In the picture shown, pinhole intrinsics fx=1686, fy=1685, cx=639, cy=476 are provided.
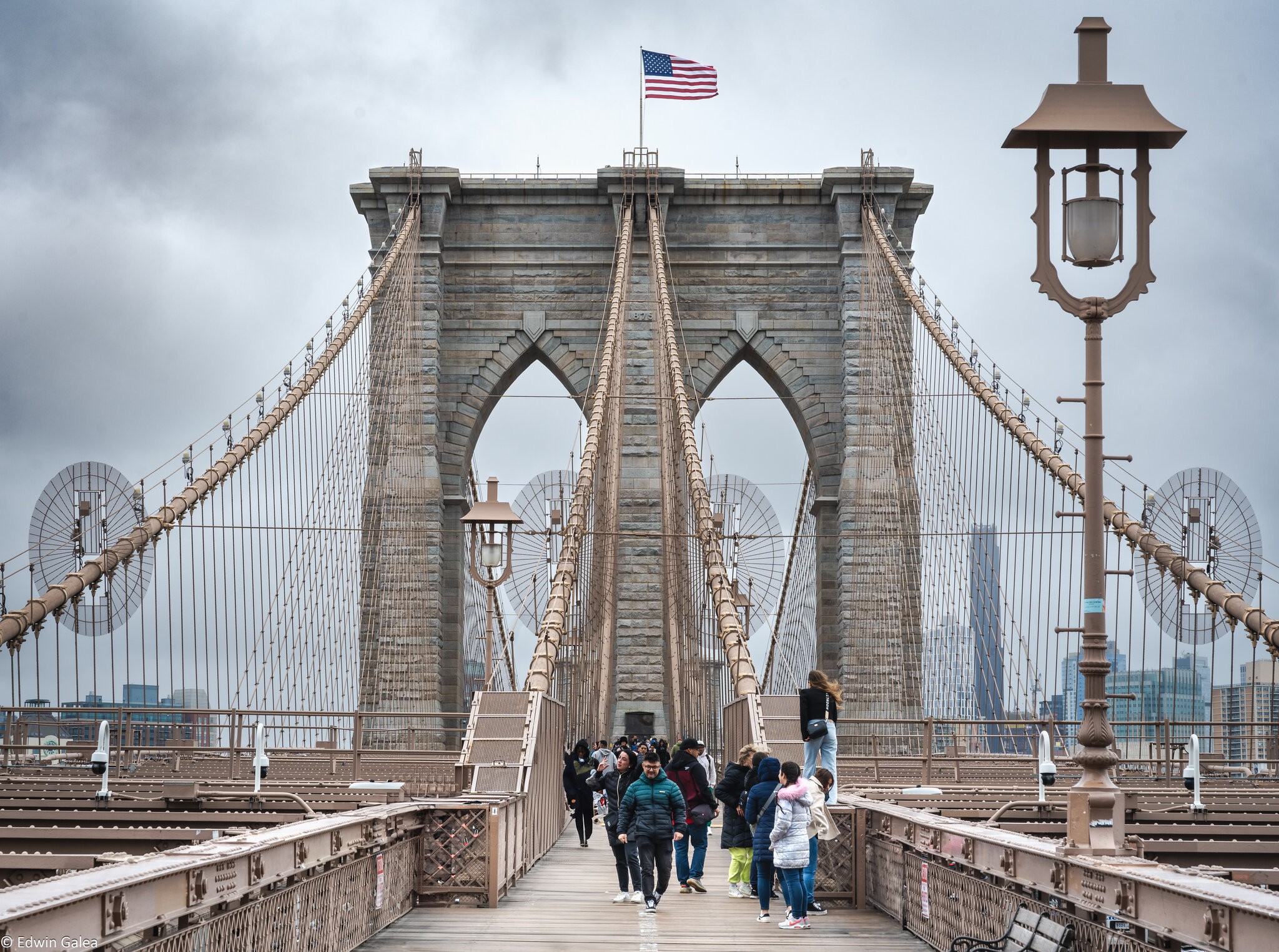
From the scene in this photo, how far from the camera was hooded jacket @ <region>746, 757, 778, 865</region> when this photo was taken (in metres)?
11.1

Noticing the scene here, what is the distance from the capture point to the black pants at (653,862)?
1123 cm

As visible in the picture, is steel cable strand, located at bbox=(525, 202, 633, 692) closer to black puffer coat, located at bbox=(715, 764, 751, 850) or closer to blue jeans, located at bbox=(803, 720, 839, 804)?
black puffer coat, located at bbox=(715, 764, 751, 850)

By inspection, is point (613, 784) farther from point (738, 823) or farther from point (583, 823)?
point (583, 823)

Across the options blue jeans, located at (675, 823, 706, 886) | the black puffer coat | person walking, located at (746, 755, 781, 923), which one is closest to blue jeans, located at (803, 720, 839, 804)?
person walking, located at (746, 755, 781, 923)

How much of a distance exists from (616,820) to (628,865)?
2.80 feet

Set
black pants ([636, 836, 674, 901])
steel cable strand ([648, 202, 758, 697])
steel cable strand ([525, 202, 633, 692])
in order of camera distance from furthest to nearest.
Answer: steel cable strand ([525, 202, 633, 692]) → steel cable strand ([648, 202, 758, 697]) → black pants ([636, 836, 674, 901])

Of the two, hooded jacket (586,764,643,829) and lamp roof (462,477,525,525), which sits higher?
lamp roof (462,477,525,525)

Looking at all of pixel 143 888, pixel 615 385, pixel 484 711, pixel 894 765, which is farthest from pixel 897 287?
pixel 143 888

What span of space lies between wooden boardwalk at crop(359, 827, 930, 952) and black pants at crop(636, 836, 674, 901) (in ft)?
0.51

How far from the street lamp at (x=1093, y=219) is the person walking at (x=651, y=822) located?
387 centimetres

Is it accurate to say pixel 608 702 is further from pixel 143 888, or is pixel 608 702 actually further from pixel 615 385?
pixel 143 888

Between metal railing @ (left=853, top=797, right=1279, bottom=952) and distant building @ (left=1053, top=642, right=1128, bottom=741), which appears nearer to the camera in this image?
metal railing @ (left=853, top=797, right=1279, bottom=952)

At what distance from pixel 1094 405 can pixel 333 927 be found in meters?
4.56

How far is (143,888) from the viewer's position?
562cm
